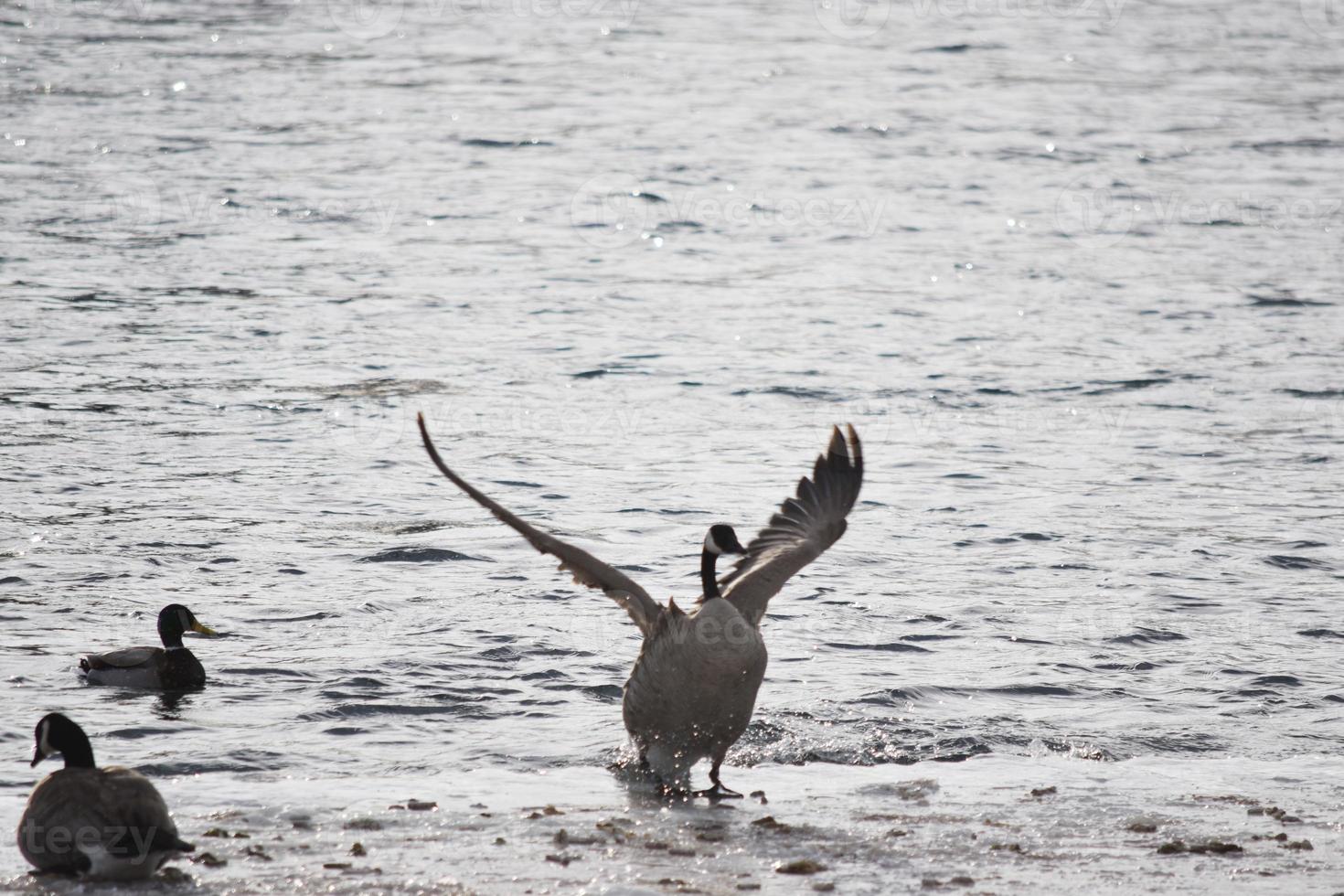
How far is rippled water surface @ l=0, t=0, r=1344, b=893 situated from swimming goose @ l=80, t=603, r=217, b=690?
0.51 ft

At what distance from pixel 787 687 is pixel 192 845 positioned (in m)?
4.55

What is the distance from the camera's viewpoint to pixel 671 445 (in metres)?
17.2

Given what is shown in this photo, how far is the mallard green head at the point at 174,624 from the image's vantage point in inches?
434

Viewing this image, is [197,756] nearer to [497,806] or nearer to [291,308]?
[497,806]

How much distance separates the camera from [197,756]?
9.48 m

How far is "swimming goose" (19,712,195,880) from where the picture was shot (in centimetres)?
721

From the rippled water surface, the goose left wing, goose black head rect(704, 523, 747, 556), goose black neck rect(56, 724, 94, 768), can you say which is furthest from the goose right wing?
goose black neck rect(56, 724, 94, 768)

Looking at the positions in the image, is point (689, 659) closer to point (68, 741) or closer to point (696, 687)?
point (696, 687)

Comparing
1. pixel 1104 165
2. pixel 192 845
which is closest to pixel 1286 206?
pixel 1104 165

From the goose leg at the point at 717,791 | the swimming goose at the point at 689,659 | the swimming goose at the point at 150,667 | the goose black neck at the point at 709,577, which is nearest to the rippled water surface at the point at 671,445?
the swimming goose at the point at 150,667

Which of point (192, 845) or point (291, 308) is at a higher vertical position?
point (291, 308)

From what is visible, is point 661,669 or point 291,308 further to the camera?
point 291,308

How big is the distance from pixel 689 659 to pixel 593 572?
702 mm

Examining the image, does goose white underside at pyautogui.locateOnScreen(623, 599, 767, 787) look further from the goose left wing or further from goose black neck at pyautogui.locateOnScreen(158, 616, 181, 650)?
goose black neck at pyautogui.locateOnScreen(158, 616, 181, 650)
